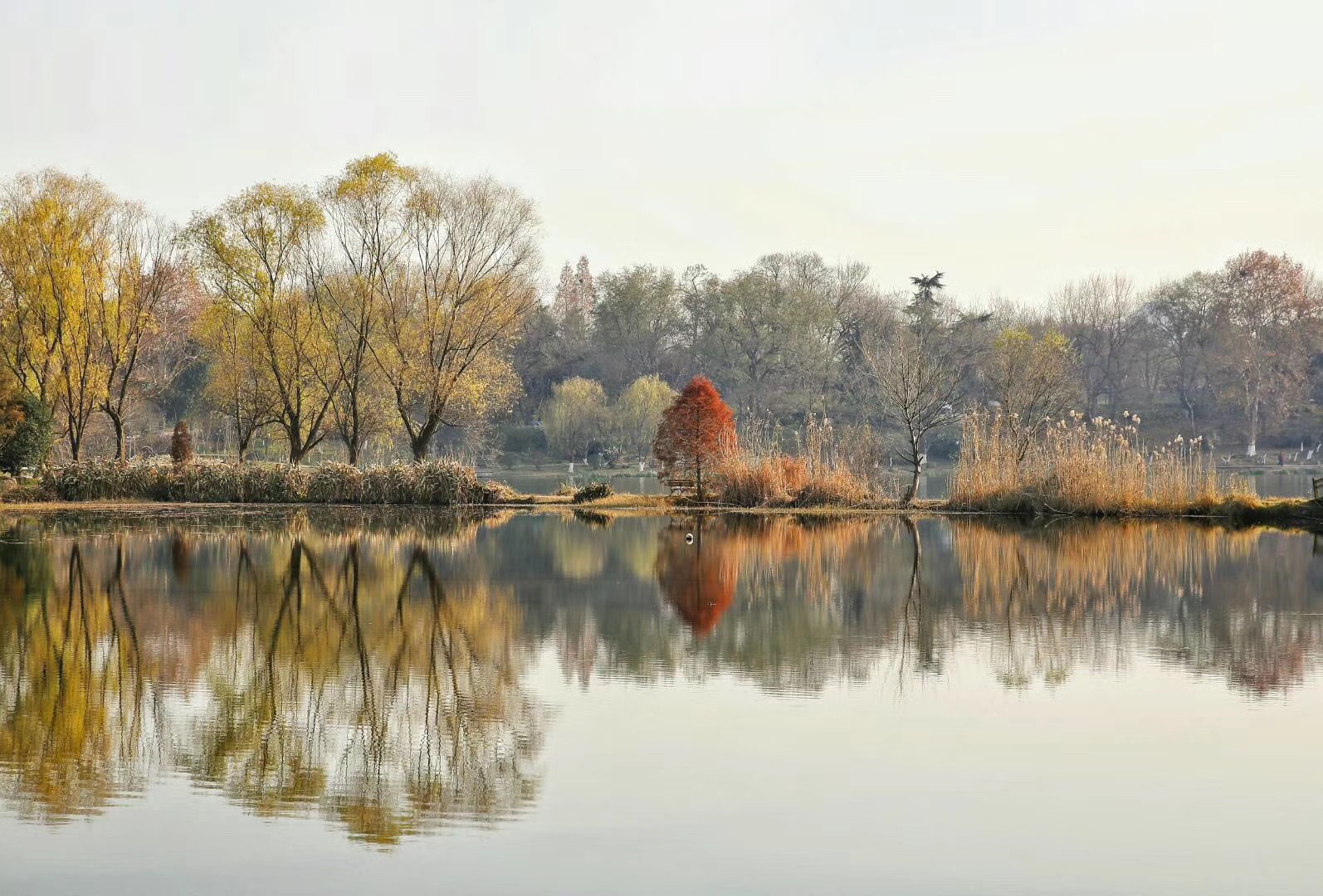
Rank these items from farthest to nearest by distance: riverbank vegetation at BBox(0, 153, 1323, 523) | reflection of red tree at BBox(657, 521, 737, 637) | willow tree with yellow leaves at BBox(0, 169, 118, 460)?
willow tree with yellow leaves at BBox(0, 169, 118, 460) < riverbank vegetation at BBox(0, 153, 1323, 523) < reflection of red tree at BBox(657, 521, 737, 637)

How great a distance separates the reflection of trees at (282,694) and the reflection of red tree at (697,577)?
2043 millimetres

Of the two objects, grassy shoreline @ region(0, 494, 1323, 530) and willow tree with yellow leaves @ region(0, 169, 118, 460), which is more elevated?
willow tree with yellow leaves @ region(0, 169, 118, 460)

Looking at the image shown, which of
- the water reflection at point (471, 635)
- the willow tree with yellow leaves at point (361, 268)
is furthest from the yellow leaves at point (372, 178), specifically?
the water reflection at point (471, 635)

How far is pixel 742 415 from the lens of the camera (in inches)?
3187

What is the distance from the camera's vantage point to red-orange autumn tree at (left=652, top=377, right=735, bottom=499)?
3353 cm

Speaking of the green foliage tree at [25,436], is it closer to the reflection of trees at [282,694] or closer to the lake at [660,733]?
the lake at [660,733]

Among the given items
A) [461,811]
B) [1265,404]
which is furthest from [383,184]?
[1265,404]

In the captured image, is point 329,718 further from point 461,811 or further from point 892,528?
point 892,528

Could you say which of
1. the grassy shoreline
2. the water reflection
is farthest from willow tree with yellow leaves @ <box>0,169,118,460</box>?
the water reflection

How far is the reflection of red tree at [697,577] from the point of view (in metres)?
15.3

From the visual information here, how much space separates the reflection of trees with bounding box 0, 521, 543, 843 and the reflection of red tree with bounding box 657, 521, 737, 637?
204cm

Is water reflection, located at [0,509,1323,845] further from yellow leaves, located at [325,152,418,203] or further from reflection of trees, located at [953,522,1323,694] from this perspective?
yellow leaves, located at [325,152,418,203]

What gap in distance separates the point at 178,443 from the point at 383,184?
950 centimetres

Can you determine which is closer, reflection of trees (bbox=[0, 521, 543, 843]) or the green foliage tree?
reflection of trees (bbox=[0, 521, 543, 843])
